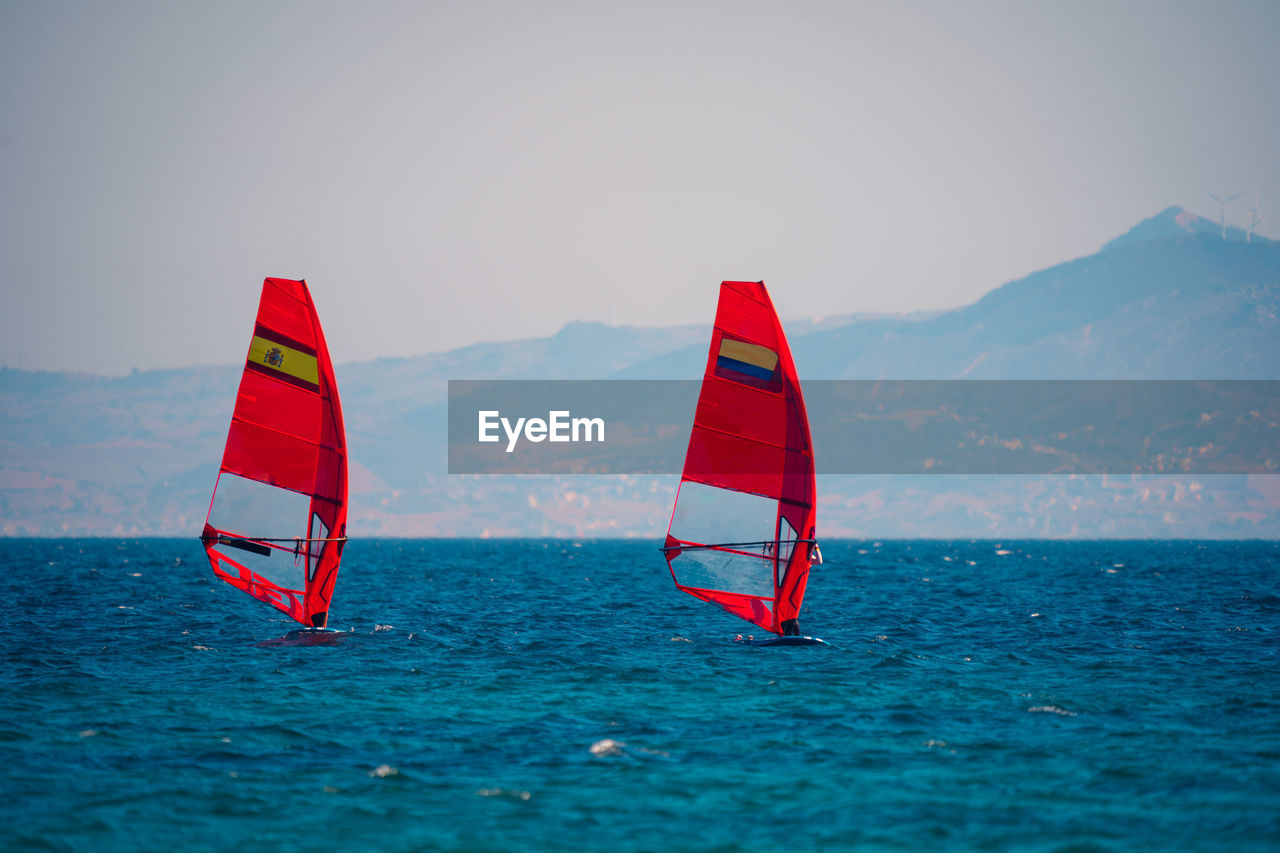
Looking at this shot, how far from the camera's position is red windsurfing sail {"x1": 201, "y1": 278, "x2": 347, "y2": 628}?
3369 centimetres

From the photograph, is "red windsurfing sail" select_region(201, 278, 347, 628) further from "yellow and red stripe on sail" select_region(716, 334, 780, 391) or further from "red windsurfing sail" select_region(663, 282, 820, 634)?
"yellow and red stripe on sail" select_region(716, 334, 780, 391)

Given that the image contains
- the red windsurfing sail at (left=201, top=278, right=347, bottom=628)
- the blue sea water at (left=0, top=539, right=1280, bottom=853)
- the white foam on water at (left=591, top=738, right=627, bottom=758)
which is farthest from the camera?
the red windsurfing sail at (left=201, top=278, right=347, bottom=628)

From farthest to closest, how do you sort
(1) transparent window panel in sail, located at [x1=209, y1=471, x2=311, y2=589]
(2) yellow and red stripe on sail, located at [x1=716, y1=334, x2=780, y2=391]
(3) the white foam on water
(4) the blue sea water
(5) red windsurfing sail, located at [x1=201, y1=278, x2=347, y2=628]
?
(1) transparent window panel in sail, located at [x1=209, y1=471, x2=311, y2=589] → (5) red windsurfing sail, located at [x1=201, y1=278, x2=347, y2=628] → (2) yellow and red stripe on sail, located at [x1=716, y1=334, x2=780, y2=391] → (3) the white foam on water → (4) the blue sea water

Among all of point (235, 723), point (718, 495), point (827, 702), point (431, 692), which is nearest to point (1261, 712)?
point (827, 702)

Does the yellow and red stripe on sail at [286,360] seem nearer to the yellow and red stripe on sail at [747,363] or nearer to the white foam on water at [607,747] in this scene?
the yellow and red stripe on sail at [747,363]

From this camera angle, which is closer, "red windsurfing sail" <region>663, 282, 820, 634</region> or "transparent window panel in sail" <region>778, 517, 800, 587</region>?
"red windsurfing sail" <region>663, 282, 820, 634</region>

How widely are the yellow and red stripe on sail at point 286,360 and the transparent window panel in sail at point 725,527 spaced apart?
10.7 m

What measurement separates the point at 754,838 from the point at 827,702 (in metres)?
10.6

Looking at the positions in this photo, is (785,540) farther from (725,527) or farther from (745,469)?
(745,469)

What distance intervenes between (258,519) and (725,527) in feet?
42.7

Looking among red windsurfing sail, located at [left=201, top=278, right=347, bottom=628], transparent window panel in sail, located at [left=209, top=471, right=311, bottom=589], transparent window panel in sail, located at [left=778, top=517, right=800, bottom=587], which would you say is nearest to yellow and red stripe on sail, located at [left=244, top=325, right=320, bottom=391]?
red windsurfing sail, located at [left=201, top=278, right=347, bottom=628]

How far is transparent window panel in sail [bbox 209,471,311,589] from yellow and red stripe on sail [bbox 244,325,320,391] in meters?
3.11

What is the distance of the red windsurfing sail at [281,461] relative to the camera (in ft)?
111

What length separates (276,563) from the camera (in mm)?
34719
